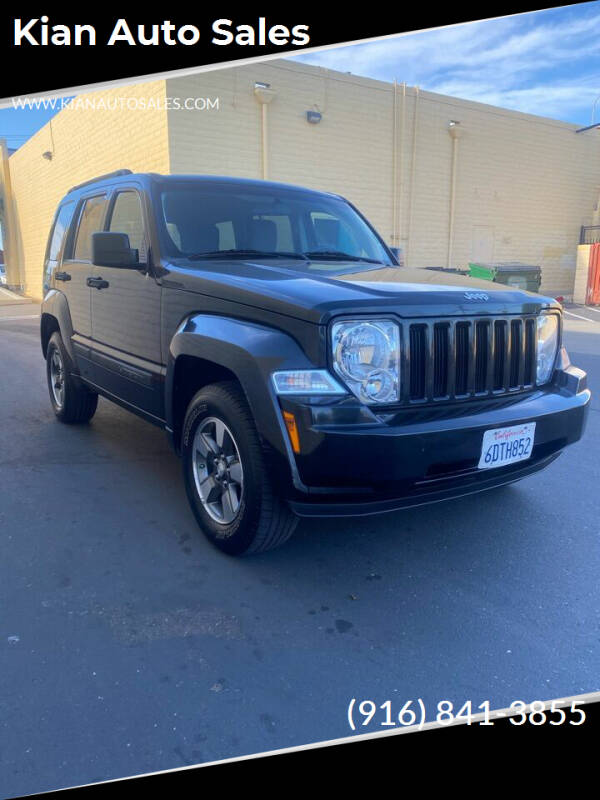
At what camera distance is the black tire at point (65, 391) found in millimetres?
5242

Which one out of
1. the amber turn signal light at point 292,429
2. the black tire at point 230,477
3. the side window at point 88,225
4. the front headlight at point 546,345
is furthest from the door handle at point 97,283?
the front headlight at point 546,345

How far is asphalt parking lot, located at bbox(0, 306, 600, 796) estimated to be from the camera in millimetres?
2029

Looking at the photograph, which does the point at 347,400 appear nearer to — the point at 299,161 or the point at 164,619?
the point at 164,619

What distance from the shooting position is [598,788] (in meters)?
1.91

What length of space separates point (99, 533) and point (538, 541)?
7.70 feet

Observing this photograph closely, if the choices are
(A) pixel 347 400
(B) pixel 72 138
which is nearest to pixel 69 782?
(A) pixel 347 400

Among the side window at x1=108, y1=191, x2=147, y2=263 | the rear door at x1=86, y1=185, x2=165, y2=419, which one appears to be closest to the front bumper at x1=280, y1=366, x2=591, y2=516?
the rear door at x1=86, y1=185, x2=165, y2=419

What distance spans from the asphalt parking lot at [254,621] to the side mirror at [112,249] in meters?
1.43

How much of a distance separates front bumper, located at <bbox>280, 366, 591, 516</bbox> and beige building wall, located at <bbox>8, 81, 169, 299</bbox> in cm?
1069

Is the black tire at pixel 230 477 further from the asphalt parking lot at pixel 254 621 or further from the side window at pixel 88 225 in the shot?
the side window at pixel 88 225

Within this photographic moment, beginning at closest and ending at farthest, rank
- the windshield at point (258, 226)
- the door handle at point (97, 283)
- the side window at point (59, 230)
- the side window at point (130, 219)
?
the windshield at point (258, 226) < the side window at point (130, 219) < the door handle at point (97, 283) < the side window at point (59, 230)

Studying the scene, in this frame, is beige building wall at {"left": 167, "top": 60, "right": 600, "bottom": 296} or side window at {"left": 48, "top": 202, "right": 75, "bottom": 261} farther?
beige building wall at {"left": 167, "top": 60, "right": 600, "bottom": 296}

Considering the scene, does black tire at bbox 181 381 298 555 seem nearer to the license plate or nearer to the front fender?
the front fender

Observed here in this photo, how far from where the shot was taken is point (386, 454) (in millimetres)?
2465
